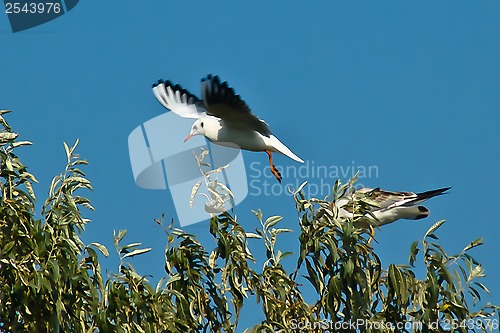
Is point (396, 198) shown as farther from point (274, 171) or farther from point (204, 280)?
point (204, 280)

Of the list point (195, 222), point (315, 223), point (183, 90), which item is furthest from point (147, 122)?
point (315, 223)

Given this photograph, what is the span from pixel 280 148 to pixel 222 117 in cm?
82

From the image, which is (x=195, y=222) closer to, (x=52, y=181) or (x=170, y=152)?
(x=52, y=181)

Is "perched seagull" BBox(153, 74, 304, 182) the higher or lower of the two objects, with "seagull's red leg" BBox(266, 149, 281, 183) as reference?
higher

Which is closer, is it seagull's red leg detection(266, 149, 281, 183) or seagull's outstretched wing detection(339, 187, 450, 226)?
seagull's outstretched wing detection(339, 187, 450, 226)

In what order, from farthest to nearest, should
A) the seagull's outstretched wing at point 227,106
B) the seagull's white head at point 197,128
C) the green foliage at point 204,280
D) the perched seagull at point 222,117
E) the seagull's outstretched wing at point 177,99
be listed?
the seagull's outstretched wing at point 177,99, the seagull's white head at point 197,128, the perched seagull at point 222,117, the seagull's outstretched wing at point 227,106, the green foliage at point 204,280

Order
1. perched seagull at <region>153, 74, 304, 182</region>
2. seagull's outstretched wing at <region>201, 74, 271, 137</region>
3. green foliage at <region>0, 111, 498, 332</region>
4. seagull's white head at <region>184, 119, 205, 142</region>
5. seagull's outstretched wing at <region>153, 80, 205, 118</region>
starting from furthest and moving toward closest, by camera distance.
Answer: seagull's outstretched wing at <region>153, 80, 205, 118</region> → seagull's white head at <region>184, 119, 205, 142</region> → perched seagull at <region>153, 74, 304, 182</region> → seagull's outstretched wing at <region>201, 74, 271, 137</region> → green foliage at <region>0, 111, 498, 332</region>

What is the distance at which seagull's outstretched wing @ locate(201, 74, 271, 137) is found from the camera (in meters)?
9.84

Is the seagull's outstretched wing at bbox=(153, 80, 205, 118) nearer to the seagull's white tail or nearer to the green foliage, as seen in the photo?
the seagull's white tail

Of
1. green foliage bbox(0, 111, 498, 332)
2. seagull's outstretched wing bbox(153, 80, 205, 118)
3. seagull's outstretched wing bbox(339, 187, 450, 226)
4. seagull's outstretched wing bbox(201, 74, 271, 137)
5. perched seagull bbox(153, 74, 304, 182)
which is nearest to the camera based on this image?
green foliage bbox(0, 111, 498, 332)

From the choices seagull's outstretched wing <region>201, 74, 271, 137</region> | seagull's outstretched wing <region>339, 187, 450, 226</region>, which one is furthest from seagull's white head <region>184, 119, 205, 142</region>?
seagull's outstretched wing <region>339, 187, 450, 226</region>

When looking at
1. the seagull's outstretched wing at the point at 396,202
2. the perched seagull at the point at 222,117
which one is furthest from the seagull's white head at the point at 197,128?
the seagull's outstretched wing at the point at 396,202

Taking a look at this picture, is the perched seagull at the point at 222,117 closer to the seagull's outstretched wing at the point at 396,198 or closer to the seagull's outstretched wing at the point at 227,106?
the seagull's outstretched wing at the point at 227,106

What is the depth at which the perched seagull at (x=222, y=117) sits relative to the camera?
393 inches
